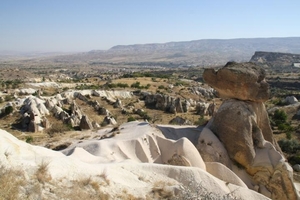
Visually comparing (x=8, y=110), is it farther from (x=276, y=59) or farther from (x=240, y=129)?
(x=276, y=59)

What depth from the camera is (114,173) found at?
889 centimetres

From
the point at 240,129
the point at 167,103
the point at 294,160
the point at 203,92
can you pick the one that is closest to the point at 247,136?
the point at 240,129

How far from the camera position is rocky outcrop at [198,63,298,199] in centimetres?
1291

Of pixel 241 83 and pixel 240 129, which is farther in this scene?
pixel 241 83

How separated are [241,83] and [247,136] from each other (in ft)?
8.16

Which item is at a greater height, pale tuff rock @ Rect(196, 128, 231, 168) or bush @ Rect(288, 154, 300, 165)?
pale tuff rock @ Rect(196, 128, 231, 168)

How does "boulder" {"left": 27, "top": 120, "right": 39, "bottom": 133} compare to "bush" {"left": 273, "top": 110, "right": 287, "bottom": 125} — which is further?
"bush" {"left": 273, "top": 110, "right": 287, "bottom": 125}

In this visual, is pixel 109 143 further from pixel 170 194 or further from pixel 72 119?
pixel 72 119

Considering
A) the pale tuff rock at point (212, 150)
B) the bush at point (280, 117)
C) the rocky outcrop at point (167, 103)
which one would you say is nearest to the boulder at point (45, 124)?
the pale tuff rock at point (212, 150)

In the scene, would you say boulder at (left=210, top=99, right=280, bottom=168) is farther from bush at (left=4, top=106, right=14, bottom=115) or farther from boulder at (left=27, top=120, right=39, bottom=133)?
bush at (left=4, top=106, right=14, bottom=115)

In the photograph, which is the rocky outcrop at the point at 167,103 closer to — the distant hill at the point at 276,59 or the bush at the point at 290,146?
the bush at the point at 290,146

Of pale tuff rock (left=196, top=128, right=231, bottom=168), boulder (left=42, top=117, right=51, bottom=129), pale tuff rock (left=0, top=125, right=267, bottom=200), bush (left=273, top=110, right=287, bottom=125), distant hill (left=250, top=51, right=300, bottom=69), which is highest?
pale tuff rock (left=0, top=125, right=267, bottom=200)

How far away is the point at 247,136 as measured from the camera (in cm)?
1366

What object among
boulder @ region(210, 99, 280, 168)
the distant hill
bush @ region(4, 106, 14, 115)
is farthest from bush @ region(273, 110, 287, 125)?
the distant hill
